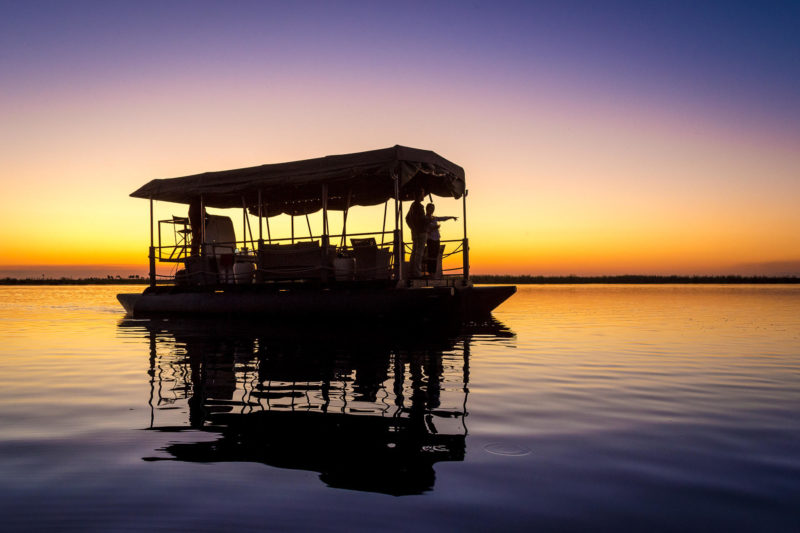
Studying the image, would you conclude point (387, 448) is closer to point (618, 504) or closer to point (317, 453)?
point (317, 453)

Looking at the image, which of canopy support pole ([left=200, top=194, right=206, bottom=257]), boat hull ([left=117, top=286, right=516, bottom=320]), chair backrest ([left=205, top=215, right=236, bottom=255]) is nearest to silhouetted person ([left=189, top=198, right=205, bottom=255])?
canopy support pole ([left=200, top=194, right=206, bottom=257])

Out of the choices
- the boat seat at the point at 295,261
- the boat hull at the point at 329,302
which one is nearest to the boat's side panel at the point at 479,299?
the boat hull at the point at 329,302

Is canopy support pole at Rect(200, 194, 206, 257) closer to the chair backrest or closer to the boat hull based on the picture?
the chair backrest

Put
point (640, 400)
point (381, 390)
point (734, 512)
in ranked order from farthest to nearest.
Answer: point (381, 390)
point (640, 400)
point (734, 512)

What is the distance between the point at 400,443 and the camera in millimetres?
3965

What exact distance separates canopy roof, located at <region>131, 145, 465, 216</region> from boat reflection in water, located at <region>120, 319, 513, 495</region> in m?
4.35

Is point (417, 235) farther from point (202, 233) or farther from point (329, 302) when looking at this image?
point (202, 233)

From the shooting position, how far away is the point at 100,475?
3293 mm

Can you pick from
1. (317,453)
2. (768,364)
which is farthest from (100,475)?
(768,364)

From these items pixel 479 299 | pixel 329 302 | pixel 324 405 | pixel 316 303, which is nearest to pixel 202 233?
pixel 316 303

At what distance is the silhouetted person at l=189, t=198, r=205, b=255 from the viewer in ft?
54.4

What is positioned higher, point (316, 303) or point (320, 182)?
point (320, 182)

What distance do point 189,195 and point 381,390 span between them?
12.1 meters

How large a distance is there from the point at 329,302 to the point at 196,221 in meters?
5.92
